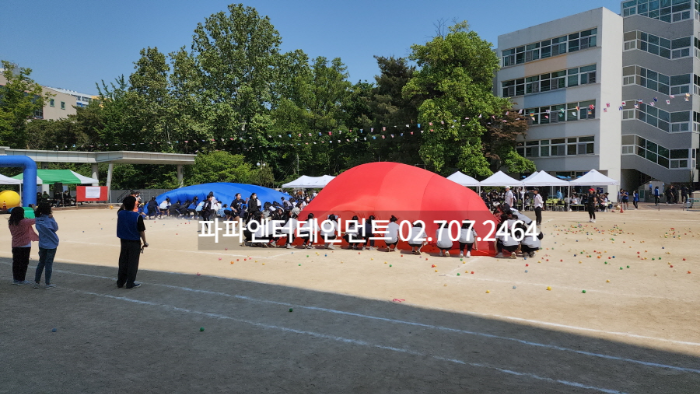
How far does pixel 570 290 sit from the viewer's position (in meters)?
9.68

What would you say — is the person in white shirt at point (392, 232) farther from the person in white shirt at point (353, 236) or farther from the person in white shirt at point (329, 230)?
the person in white shirt at point (329, 230)

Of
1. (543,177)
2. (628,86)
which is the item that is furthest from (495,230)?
(628,86)

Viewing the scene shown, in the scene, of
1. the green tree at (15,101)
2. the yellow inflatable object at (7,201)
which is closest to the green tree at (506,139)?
the yellow inflatable object at (7,201)

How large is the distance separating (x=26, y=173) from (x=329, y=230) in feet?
76.0

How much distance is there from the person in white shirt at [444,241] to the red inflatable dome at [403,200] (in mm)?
450

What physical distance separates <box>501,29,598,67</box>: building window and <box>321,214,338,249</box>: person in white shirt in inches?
1394

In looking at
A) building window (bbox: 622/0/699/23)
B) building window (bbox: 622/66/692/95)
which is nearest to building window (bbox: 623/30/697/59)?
building window (bbox: 622/66/692/95)

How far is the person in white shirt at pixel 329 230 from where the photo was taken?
16359 millimetres

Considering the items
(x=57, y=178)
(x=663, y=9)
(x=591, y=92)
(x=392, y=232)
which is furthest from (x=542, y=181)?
(x=57, y=178)

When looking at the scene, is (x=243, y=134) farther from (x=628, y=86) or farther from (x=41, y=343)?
(x=41, y=343)

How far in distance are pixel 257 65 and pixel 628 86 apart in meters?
38.0

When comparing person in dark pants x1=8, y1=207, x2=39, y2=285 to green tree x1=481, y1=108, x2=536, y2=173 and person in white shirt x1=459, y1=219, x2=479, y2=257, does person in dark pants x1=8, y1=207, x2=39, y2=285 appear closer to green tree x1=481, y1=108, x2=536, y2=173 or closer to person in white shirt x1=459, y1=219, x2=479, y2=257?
person in white shirt x1=459, y1=219, x2=479, y2=257

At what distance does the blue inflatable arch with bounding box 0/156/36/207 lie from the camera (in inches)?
1113

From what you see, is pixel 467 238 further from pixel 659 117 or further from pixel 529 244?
pixel 659 117
